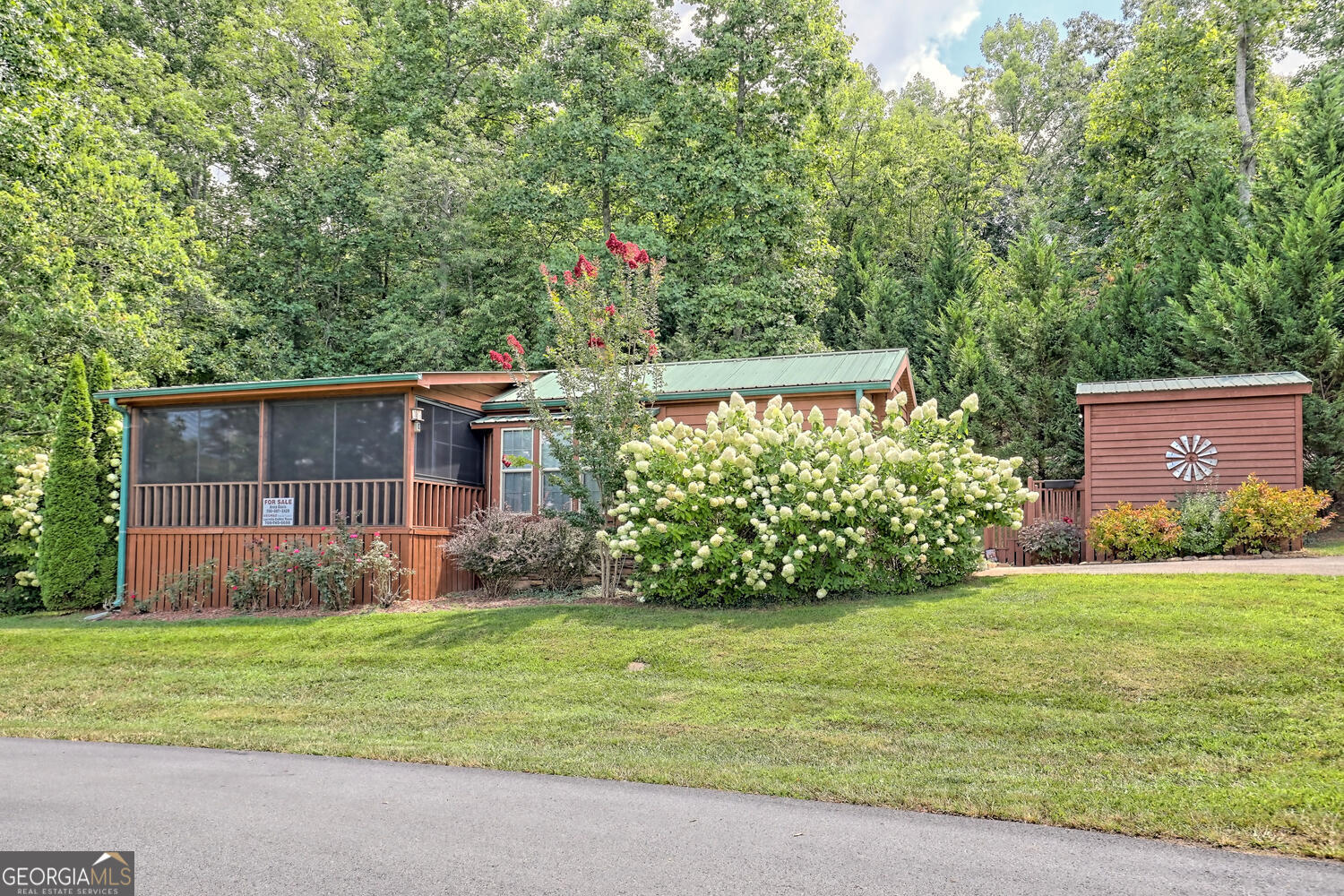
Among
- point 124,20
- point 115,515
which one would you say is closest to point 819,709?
point 115,515

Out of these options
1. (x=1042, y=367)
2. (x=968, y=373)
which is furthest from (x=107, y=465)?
(x=1042, y=367)

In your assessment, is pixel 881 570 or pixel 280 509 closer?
pixel 881 570

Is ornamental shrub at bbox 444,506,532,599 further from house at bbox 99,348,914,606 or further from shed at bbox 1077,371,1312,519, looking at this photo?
shed at bbox 1077,371,1312,519

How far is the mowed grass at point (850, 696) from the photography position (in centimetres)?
508

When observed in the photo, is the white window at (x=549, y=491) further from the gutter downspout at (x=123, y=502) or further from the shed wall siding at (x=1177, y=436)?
the shed wall siding at (x=1177, y=436)

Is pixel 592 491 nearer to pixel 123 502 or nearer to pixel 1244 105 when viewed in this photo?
pixel 123 502

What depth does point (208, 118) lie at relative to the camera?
90.2 ft

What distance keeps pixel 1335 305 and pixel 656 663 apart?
15.1m

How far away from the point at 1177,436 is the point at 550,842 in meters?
12.7

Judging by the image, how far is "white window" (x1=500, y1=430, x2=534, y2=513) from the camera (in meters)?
14.5

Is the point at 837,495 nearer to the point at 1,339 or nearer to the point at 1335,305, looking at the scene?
the point at 1335,305

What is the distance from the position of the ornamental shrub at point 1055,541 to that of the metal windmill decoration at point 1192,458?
67.5 inches

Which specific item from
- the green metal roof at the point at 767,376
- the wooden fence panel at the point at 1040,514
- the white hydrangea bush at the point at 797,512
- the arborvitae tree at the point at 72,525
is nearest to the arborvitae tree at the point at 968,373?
the wooden fence panel at the point at 1040,514

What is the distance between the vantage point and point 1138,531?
42.0ft
